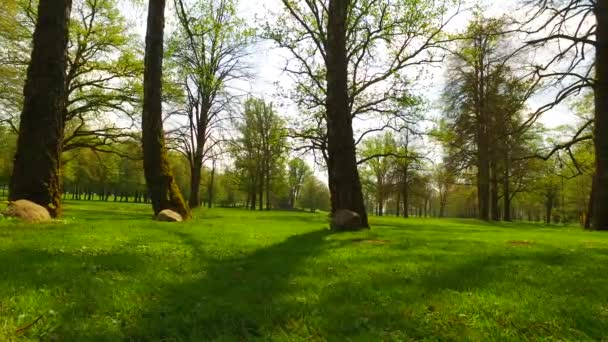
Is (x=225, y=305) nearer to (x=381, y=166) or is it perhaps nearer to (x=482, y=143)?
(x=482, y=143)

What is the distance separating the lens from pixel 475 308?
4.29 meters

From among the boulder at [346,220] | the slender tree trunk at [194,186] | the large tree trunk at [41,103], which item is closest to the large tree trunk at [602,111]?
the boulder at [346,220]

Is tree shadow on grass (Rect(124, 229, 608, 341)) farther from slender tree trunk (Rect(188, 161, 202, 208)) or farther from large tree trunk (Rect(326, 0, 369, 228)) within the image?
slender tree trunk (Rect(188, 161, 202, 208))

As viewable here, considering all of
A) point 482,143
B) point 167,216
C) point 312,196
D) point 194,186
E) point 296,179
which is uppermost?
point 482,143

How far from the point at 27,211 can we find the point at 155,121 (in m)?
5.53

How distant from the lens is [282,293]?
4.84 metres

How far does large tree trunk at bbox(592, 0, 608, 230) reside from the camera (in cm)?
1441

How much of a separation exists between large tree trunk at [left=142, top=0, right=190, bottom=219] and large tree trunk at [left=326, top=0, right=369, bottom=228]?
229 inches

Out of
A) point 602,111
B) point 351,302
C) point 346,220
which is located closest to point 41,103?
point 346,220

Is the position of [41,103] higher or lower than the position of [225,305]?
higher

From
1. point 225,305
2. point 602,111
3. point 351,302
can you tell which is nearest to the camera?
point 225,305

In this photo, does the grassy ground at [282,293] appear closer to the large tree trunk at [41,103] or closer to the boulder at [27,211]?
the boulder at [27,211]

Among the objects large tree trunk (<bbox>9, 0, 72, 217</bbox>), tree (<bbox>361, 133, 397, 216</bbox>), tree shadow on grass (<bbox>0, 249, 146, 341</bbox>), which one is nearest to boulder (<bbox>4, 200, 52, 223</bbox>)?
large tree trunk (<bbox>9, 0, 72, 217</bbox>)

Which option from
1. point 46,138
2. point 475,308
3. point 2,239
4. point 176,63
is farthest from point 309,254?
point 176,63
